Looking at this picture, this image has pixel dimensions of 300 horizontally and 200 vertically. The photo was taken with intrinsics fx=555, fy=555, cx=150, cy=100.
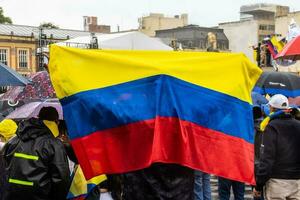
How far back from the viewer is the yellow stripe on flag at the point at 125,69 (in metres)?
4.07

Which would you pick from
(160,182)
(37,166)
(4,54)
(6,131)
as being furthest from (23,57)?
(160,182)

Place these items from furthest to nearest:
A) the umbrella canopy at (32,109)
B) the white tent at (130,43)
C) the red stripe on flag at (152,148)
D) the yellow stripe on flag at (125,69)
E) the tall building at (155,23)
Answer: the tall building at (155,23) → the white tent at (130,43) → the umbrella canopy at (32,109) → the yellow stripe on flag at (125,69) → the red stripe on flag at (152,148)

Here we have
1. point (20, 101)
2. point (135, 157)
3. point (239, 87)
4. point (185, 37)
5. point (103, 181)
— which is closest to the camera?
point (135, 157)

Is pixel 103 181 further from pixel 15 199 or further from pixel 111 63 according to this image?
pixel 111 63

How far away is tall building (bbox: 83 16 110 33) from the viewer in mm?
83000

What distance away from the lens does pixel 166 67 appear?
4074mm

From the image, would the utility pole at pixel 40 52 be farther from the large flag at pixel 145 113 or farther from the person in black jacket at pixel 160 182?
the person in black jacket at pixel 160 182

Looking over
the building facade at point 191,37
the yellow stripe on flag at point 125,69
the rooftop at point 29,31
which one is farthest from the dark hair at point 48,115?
the rooftop at point 29,31

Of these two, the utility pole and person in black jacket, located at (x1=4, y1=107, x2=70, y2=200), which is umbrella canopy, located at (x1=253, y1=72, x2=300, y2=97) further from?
person in black jacket, located at (x1=4, y1=107, x2=70, y2=200)

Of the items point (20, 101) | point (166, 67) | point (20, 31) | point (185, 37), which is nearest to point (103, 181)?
point (166, 67)

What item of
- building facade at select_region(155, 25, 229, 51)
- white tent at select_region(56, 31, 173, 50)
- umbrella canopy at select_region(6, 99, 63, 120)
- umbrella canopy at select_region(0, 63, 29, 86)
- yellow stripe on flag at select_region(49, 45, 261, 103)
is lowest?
umbrella canopy at select_region(6, 99, 63, 120)

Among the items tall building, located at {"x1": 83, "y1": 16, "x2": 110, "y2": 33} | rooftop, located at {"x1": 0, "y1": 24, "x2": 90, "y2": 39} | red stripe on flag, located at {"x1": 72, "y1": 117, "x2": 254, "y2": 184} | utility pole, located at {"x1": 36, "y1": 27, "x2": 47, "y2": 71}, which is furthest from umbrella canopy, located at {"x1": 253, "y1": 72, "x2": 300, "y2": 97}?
tall building, located at {"x1": 83, "y1": 16, "x2": 110, "y2": 33}

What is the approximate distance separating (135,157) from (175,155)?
11.4 inches

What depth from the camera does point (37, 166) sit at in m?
4.65
